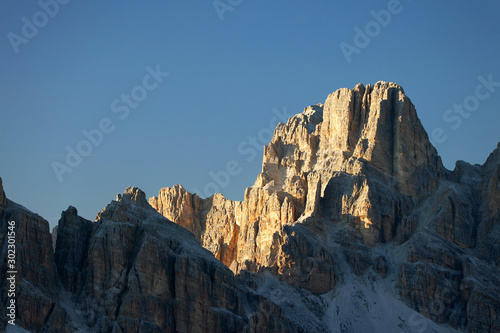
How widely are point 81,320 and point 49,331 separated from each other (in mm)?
7964

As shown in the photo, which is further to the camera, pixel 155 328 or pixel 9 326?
pixel 155 328

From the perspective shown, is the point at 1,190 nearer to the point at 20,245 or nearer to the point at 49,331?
the point at 20,245

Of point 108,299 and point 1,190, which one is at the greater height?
point 1,190

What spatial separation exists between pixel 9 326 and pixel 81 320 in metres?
14.8

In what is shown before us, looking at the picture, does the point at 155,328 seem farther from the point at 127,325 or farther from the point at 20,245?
the point at 20,245

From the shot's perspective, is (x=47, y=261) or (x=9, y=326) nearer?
(x=9, y=326)

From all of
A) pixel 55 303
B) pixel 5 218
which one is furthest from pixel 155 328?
pixel 5 218

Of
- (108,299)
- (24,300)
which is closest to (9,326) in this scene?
(24,300)

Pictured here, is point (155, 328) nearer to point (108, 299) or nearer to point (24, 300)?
point (108, 299)

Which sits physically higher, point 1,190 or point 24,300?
point 1,190

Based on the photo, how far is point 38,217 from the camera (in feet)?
655

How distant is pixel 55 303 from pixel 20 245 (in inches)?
460

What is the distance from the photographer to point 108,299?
198750 millimetres

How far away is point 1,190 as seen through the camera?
199 meters
